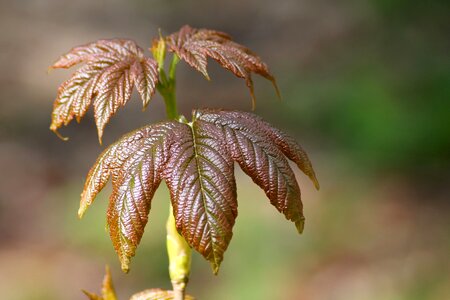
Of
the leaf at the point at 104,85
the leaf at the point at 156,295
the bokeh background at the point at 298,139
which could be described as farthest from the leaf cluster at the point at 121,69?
the bokeh background at the point at 298,139

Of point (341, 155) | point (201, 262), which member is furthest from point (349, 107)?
point (201, 262)

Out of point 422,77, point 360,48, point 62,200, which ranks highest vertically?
point 360,48

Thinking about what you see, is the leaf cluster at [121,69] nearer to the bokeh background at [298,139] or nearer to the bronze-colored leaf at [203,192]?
the bronze-colored leaf at [203,192]

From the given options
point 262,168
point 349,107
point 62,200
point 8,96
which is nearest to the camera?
point 262,168

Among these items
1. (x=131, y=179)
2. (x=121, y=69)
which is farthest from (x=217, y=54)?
(x=131, y=179)

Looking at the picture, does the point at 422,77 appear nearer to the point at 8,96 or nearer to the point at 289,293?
the point at 289,293

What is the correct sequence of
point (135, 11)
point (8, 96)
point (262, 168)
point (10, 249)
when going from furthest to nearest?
point (135, 11), point (8, 96), point (10, 249), point (262, 168)
